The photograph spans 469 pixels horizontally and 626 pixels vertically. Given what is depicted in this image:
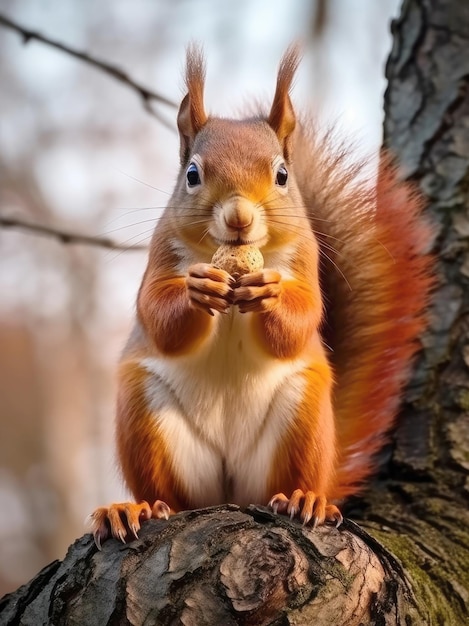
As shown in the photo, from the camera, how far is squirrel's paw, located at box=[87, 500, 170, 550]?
1095 millimetres

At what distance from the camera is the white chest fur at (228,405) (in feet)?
4.45

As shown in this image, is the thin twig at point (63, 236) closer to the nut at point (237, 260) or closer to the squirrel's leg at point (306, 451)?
the nut at point (237, 260)

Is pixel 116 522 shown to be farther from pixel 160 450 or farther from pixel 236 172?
pixel 236 172

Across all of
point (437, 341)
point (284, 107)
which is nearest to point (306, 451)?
point (437, 341)

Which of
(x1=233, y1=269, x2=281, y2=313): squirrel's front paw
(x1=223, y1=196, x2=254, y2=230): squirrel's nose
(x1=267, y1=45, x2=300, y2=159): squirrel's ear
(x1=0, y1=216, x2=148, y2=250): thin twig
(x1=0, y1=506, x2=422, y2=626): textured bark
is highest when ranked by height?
(x1=267, y1=45, x2=300, y2=159): squirrel's ear

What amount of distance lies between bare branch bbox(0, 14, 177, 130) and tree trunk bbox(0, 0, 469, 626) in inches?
25.1

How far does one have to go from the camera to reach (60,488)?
5.54 metres

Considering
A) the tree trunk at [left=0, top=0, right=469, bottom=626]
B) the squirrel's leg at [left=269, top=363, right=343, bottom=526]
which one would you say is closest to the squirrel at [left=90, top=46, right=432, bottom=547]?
the squirrel's leg at [left=269, top=363, right=343, bottom=526]

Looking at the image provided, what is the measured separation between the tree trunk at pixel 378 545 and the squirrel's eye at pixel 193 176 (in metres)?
0.56

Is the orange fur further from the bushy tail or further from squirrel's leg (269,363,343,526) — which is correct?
the bushy tail

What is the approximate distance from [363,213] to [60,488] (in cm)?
443

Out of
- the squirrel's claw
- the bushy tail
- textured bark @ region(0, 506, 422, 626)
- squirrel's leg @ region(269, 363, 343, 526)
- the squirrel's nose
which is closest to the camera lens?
textured bark @ region(0, 506, 422, 626)

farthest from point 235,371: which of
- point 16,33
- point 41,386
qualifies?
point 41,386

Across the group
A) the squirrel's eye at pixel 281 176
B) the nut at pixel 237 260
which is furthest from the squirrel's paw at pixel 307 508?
the squirrel's eye at pixel 281 176
